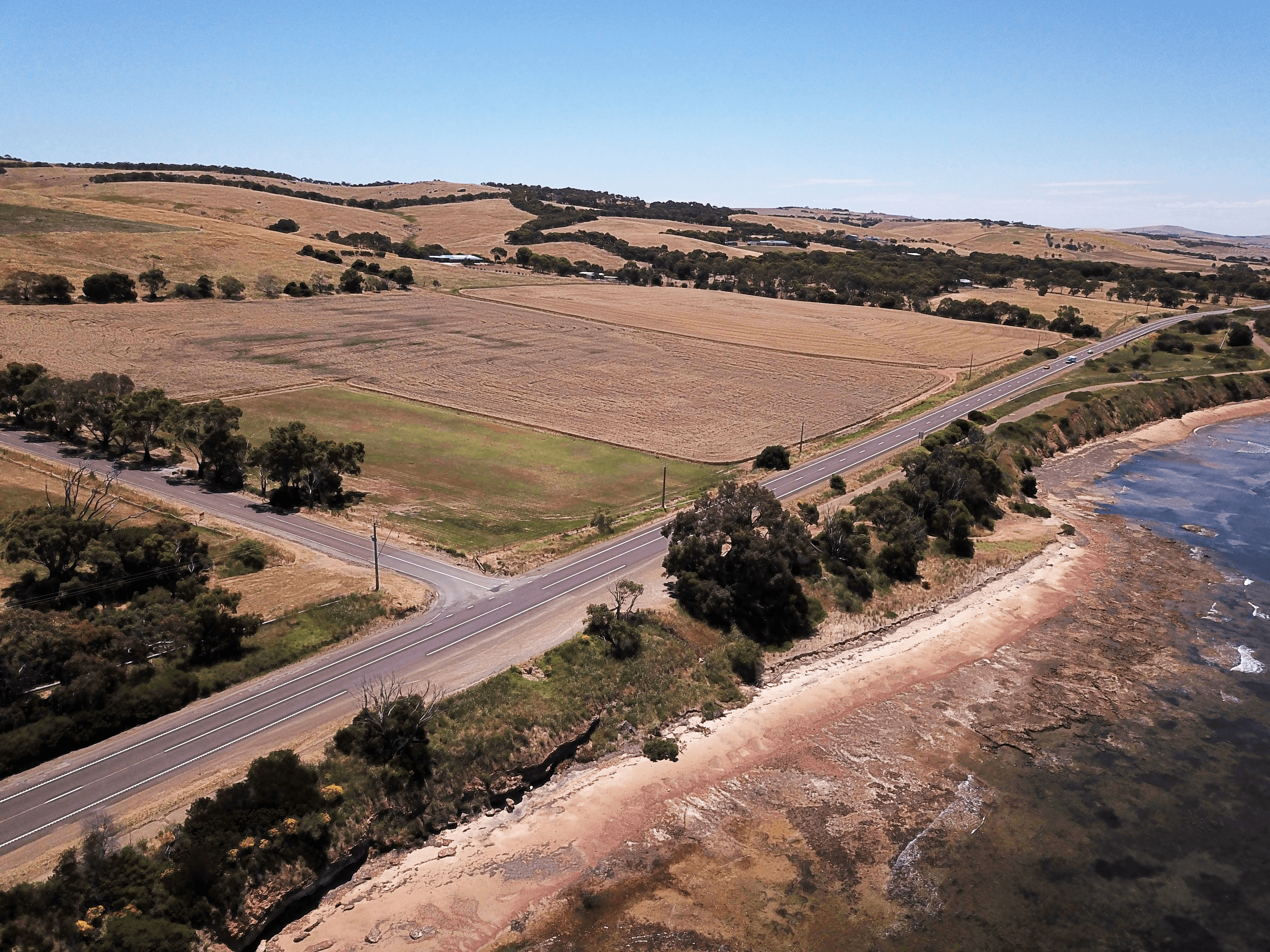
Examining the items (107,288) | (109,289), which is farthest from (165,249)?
(107,288)

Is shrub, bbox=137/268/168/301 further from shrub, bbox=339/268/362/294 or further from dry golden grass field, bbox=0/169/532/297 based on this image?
shrub, bbox=339/268/362/294

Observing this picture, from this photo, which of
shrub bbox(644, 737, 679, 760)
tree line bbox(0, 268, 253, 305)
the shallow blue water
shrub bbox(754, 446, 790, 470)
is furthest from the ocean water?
tree line bbox(0, 268, 253, 305)

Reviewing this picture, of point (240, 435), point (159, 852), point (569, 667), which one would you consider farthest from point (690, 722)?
point (240, 435)

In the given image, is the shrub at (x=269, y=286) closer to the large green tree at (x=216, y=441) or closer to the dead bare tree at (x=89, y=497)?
the large green tree at (x=216, y=441)

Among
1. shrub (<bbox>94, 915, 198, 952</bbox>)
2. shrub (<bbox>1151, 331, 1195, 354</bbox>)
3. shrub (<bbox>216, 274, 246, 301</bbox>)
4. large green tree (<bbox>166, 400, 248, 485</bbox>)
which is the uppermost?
shrub (<bbox>216, 274, 246, 301</bbox>)

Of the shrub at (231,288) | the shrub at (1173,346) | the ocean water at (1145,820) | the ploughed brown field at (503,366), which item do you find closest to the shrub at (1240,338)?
the shrub at (1173,346)

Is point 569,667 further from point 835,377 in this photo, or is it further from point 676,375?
point 835,377
